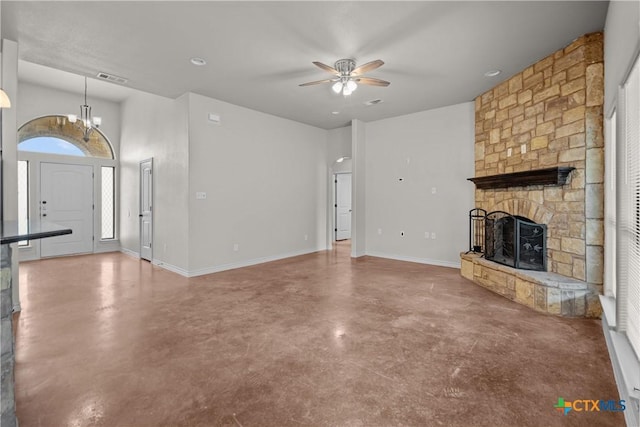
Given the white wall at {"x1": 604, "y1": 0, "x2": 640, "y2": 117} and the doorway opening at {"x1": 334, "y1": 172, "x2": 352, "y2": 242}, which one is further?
the doorway opening at {"x1": 334, "y1": 172, "x2": 352, "y2": 242}

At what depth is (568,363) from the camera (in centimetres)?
231

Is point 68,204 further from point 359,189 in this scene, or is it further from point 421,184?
point 421,184

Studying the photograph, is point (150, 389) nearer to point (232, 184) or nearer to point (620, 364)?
point (620, 364)

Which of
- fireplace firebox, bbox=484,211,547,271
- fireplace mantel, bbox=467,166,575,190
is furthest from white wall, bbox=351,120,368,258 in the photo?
fireplace firebox, bbox=484,211,547,271

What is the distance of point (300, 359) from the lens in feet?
7.76

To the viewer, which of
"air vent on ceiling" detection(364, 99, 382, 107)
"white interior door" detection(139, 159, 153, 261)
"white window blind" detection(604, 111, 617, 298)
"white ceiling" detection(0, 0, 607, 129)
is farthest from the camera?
"white interior door" detection(139, 159, 153, 261)

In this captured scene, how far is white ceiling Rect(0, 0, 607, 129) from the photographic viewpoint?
9.04 ft

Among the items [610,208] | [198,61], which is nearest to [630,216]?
[610,208]

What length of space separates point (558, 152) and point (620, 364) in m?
2.59

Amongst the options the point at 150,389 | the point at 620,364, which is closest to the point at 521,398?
the point at 620,364

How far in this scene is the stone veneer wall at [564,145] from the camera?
10.5ft

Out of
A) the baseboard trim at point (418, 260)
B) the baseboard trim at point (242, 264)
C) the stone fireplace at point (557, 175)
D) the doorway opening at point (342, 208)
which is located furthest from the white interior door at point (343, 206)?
the stone fireplace at point (557, 175)

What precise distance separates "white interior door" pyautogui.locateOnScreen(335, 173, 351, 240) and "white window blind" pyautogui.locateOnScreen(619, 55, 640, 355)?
24.2 ft

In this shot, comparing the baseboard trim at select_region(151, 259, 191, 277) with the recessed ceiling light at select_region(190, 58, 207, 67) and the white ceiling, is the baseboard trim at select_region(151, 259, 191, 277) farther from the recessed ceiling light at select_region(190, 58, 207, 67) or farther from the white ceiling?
the recessed ceiling light at select_region(190, 58, 207, 67)
